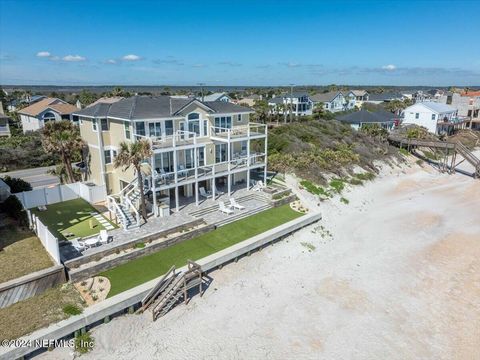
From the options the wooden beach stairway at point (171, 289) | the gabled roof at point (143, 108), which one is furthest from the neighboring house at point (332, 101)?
the wooden beach stairway at point (171, 289)

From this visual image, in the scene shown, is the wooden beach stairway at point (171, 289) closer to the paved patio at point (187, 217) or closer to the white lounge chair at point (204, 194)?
the paved patio at point (187, 217)

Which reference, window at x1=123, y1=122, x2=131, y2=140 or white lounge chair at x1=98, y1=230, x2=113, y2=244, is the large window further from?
white lounge chair at x1=98, y1=230, x2=113, y2=244

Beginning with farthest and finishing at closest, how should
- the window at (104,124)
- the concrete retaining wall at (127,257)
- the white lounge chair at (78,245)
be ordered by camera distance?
the window at (104,124)
the white lounge chair at (78,245)
the concrete retaining wall at (127,257)

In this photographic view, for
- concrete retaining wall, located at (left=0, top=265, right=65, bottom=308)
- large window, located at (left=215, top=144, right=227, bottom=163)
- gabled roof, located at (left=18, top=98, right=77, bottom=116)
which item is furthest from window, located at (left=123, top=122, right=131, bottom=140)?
gabled roof, located at (left=18, top=98, right=77, bottom=116)

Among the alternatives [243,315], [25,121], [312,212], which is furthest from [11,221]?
[25,121]

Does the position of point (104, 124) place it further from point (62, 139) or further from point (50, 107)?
point (50, 107)

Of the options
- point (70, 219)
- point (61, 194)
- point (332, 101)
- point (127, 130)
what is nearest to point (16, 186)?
point (61, 194)
